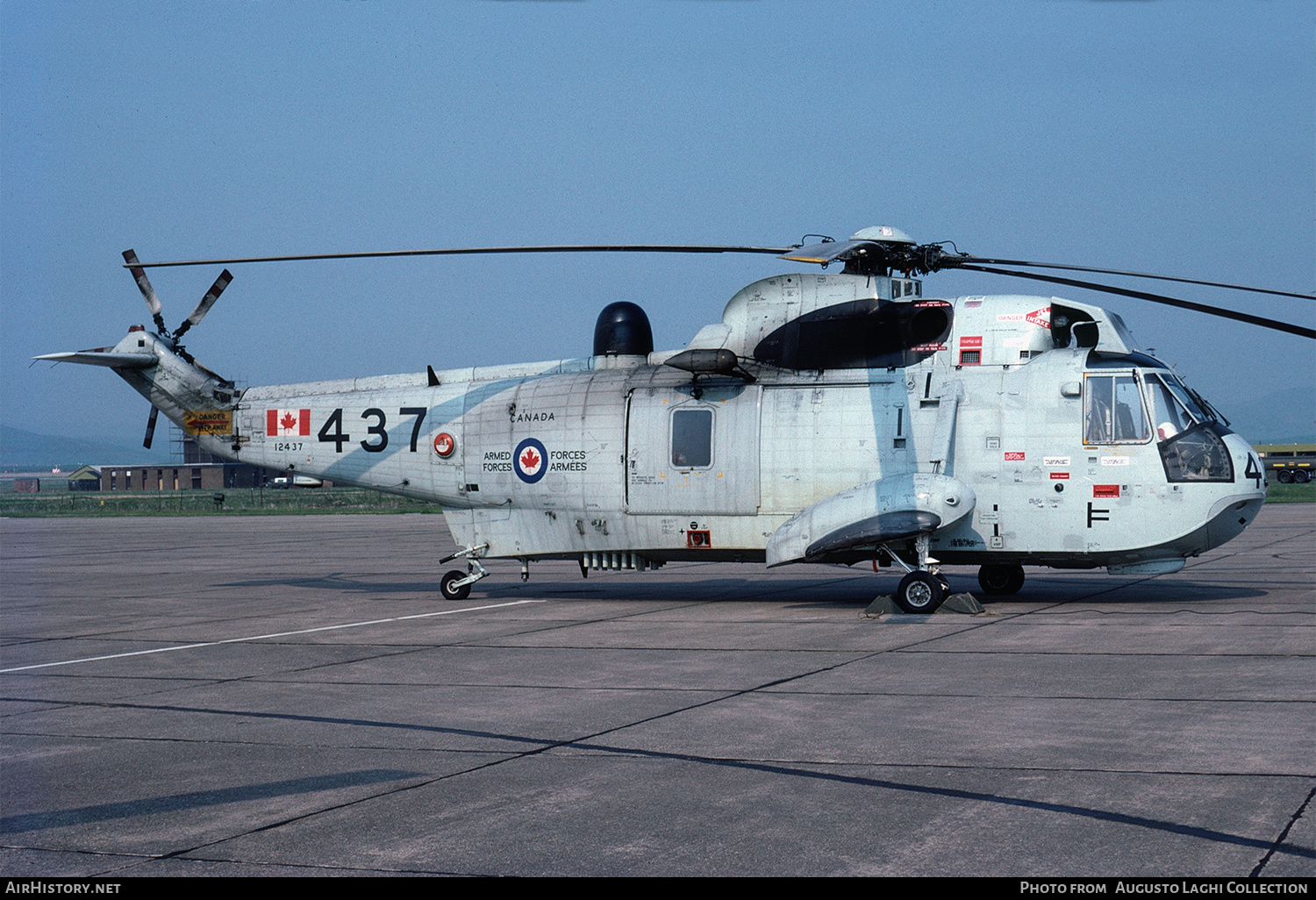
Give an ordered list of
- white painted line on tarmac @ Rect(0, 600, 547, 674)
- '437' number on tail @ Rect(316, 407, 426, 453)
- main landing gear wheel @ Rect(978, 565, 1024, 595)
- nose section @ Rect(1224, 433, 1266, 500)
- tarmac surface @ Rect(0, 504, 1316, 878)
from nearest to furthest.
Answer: tarmac surface @ Rect(0, 504, 1316, 878) → white painted line on tarmac @ Rect(0, 600, 547, 674) → nose section @ Rect(1224, 433, 1266, 500) → main landing gear wheel @ Rect(978, 565, 1024, 595) → '437' number on tail @ Rect(316, 407, 426, 453)

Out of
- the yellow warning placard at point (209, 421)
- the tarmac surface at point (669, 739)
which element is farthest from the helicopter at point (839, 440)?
the yellow warning placard at point (209, 421)

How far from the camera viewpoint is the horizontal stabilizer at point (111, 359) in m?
20.6

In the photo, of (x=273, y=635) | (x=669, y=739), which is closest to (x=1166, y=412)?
(x=669, y=739)

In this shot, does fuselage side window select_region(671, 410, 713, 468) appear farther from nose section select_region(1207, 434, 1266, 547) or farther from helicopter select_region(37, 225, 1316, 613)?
nose section select_region(1207, 434, 1266, 547)

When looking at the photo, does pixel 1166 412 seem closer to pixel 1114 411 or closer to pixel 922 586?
pixel 1114 411

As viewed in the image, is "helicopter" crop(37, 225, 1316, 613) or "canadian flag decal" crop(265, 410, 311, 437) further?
"canadian flag decal" crop(265, 410, 311, 437)

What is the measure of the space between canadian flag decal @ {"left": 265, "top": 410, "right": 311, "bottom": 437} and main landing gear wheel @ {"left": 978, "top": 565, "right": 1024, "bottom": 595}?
11.3 metres

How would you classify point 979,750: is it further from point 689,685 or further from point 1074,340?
A: point 1074,340

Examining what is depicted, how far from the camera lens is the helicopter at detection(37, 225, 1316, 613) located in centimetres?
1578

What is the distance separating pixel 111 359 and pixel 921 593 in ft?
47.1

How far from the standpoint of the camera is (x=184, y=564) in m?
29.6

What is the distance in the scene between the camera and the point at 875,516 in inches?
632

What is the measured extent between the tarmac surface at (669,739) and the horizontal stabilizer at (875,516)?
972mm

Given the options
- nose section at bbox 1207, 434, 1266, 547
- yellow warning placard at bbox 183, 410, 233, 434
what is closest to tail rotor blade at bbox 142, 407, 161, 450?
yellow warning placard at bbox 183, 410, 233, 434
